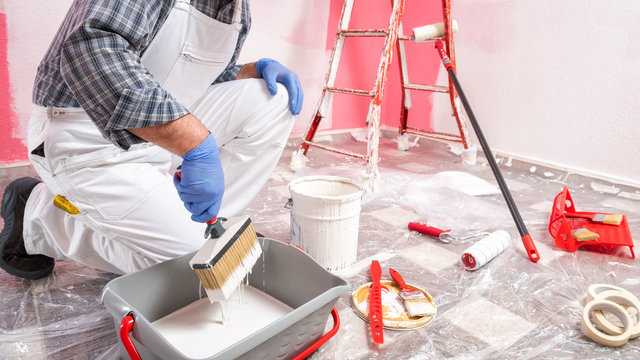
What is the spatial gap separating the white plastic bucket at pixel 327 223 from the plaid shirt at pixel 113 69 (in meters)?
0.40

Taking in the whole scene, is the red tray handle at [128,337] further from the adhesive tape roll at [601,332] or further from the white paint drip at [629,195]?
the white paint drip at [629,195]

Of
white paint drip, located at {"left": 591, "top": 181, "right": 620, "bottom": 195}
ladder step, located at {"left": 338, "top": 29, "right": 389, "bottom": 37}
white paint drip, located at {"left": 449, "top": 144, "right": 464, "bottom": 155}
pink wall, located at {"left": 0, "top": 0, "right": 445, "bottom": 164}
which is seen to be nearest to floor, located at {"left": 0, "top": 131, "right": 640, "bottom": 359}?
white paint drip, located at {"left": 591, "top": 181, "right": 620, "bottom": 195}

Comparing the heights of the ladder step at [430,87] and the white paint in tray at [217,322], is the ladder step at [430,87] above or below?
above

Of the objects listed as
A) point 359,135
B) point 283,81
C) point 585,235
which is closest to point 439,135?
point 359,135

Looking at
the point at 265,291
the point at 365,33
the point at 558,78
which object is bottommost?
the point at 265,291

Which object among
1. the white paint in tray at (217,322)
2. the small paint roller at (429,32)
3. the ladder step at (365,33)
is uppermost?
the small paint roller at (429,32)

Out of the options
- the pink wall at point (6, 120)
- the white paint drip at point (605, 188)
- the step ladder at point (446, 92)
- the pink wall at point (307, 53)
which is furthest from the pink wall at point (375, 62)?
the pink wall at point (6, 120)

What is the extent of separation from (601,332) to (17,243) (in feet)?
4.33

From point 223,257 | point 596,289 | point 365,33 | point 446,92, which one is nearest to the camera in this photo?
point 223,257

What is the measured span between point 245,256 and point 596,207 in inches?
58.8

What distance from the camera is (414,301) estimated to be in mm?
887

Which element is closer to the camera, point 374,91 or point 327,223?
point 327,223

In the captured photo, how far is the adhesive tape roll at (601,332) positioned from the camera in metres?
0.78

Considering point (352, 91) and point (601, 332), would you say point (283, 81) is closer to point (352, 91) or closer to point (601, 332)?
point (352, 91)
